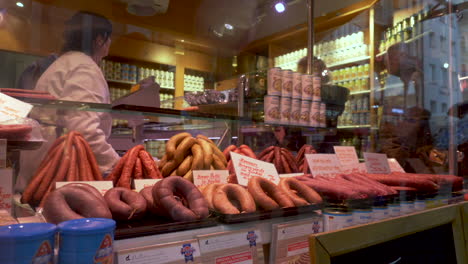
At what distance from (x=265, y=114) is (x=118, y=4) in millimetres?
5448

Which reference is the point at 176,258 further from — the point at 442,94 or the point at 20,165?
the point at 442,94

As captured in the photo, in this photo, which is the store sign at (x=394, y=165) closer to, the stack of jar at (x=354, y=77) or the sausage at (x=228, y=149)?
the sausage at (x=228, y=149)

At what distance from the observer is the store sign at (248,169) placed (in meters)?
1.49

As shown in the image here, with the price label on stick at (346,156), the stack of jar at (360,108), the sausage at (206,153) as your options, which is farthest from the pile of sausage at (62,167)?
the stack of jar at (360,108)

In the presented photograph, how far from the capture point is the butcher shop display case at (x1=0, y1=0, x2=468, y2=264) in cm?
100

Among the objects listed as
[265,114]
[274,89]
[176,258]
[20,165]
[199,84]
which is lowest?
[176,258]

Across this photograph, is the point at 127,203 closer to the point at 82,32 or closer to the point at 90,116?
the point at 90,116

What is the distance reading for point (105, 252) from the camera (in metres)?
0.73

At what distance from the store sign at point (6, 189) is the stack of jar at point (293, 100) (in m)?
1.30

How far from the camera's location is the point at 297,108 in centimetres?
212

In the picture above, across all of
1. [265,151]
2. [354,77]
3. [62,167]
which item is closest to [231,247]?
[62,167]

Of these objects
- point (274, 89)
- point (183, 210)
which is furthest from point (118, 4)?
point (183, 210)

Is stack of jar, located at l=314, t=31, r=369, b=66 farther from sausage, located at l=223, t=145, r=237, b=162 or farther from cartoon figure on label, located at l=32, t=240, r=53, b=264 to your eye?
cartoon figure on label, located at l=32, t=240, r=53, b=264

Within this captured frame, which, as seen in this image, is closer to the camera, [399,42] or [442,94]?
[442,94]
